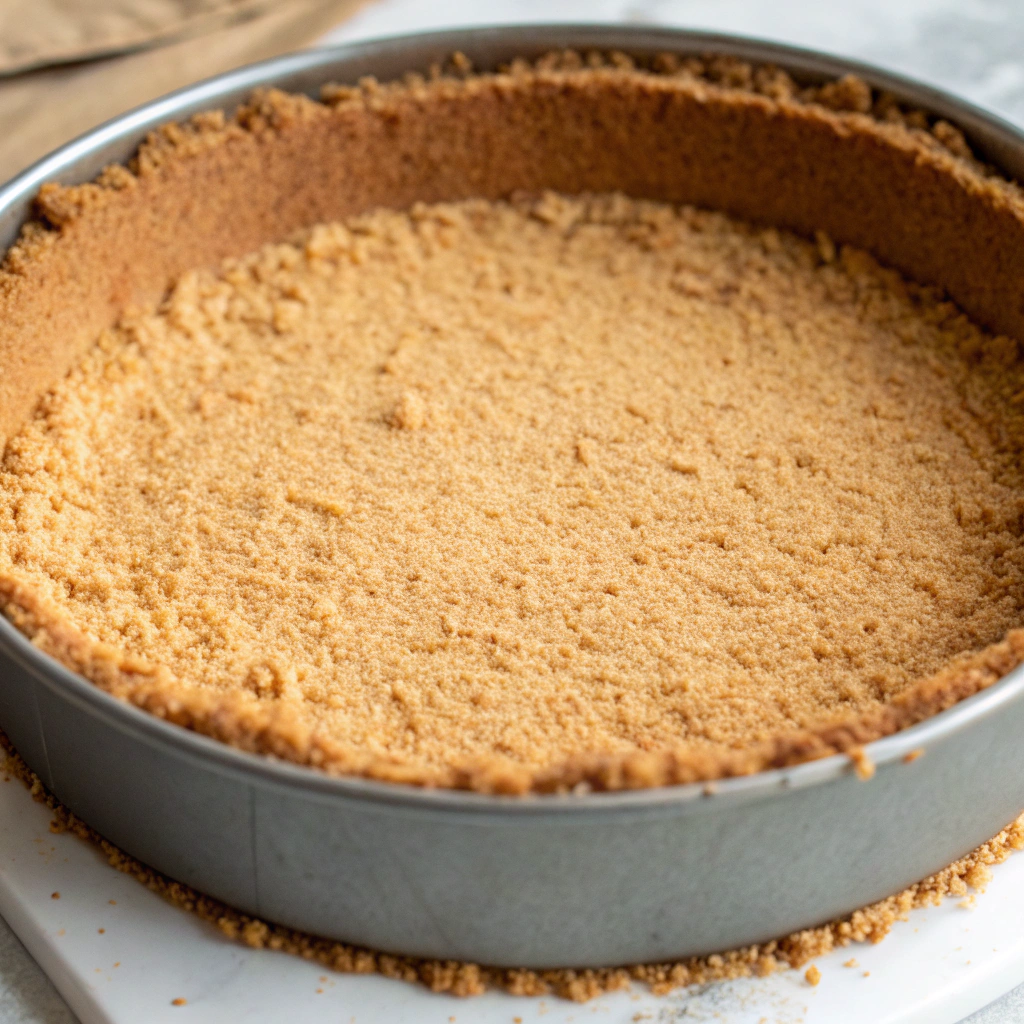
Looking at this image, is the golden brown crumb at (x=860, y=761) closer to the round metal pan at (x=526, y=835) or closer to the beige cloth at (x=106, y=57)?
the round metal pan at (x=526, y=835)

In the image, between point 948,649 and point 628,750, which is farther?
point 948,649

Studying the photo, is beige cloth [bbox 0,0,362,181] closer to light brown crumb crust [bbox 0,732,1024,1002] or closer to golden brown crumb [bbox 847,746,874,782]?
light brown crumb crust [bbox 0,732,1024,1002]

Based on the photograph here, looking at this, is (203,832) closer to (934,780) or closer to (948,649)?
(934,780)

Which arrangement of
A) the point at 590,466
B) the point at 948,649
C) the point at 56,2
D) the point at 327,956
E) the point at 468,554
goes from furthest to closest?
the point at 56,2 → the point at 590,466 → the point at 468,554 → the point at 948,649 → the point at 327,956

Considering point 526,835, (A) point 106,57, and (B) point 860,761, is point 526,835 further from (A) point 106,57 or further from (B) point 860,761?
(A) point 106,57

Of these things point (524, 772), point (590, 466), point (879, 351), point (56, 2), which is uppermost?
point (56, 2)

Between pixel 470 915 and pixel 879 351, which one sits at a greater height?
pixel 879 351

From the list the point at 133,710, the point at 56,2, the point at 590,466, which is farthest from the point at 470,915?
the point at 56,2

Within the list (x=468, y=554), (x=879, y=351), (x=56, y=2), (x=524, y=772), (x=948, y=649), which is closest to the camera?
(x=524, y=772)
